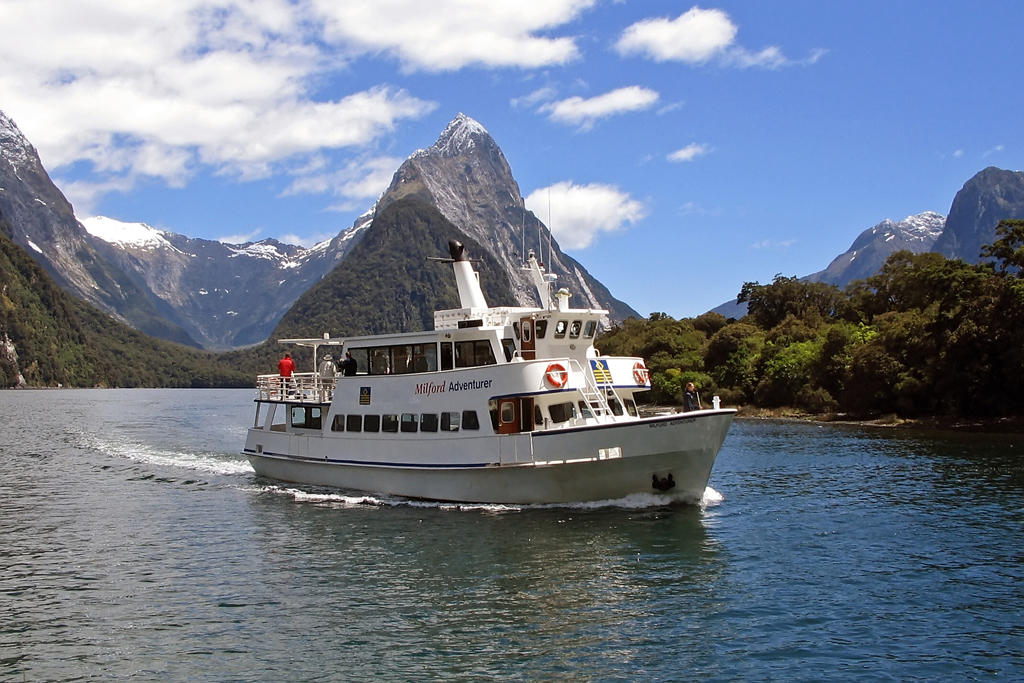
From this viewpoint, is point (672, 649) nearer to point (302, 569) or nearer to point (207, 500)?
point (302, 569)

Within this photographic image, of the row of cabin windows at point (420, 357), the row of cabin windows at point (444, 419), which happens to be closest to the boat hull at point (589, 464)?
the row of cabin windows at point (444, 419)

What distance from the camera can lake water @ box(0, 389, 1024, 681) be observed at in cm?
1443

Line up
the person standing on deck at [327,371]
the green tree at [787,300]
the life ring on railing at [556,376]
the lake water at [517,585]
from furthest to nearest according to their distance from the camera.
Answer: the green tree at [787,300], the person standing on deck at [327,371], the life ring on railing at [556,376], the lake water at [517,585]

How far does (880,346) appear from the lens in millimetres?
66688

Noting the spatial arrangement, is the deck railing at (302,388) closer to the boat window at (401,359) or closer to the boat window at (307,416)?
the boat window at (307,416)

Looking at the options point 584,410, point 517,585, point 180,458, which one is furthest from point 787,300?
point 517,585

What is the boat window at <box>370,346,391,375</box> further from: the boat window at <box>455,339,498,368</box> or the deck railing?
the boat window at <box>455,339,498,368</box>

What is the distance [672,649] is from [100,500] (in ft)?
78.9

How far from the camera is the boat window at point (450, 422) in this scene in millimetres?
27609

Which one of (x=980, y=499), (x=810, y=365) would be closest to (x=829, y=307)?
(x=810, y=365)

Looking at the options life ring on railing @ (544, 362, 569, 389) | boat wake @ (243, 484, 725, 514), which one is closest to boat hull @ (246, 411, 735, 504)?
boat wake @ (243, 484, 725, 514)

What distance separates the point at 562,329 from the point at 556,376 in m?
2.70

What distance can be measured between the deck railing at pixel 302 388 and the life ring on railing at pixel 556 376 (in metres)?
9.92

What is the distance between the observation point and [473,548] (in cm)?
2208
